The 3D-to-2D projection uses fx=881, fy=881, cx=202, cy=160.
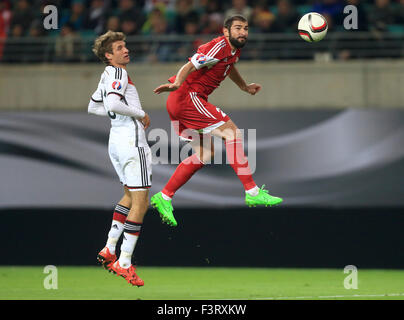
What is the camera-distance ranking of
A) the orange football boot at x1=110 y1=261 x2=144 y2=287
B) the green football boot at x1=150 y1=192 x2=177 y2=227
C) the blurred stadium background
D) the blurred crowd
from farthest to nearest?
the blurred crowd
the blurred stadium background
the green football boot at x1=150 y1=192 x2=177 y2=227
the orange football boot at x1=110 y1=261 x2=144 y2=287

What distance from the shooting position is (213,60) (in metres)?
9.52

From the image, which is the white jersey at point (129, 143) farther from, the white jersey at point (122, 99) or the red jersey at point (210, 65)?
the red jersey at point (210, 65)

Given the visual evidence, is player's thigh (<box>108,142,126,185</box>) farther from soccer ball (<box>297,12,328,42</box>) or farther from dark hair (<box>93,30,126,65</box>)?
soccer ball (<box>297,12,328,42</box>)

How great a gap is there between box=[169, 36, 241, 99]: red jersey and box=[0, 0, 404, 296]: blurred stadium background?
4068 mm

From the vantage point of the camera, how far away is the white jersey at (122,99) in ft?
31.0

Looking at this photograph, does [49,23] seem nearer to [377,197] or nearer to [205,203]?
[205,203]

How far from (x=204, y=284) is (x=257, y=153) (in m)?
2.72

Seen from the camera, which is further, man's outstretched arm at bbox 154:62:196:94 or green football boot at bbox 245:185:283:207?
green football boot at bbox 245:185:283:207

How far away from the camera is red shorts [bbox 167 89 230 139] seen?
32.1 feet

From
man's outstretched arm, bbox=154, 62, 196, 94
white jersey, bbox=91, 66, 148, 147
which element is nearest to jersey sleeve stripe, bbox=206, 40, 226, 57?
man's outstretched arm, bbox=154, 62, 196, 94

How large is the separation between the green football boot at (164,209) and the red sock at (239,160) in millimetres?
876

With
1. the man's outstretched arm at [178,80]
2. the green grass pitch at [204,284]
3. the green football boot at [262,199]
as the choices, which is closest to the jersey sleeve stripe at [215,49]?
the man's outstretched arm at [178,80]

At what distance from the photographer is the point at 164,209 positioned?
9891mm

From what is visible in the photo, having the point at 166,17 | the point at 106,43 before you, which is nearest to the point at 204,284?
the point at 106,43
